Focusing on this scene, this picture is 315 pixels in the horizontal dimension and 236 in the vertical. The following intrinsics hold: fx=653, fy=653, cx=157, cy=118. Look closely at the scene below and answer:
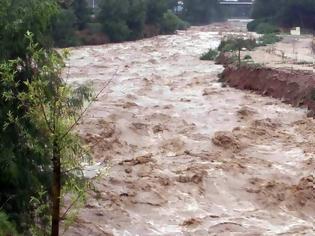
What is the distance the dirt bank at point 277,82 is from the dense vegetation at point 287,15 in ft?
110

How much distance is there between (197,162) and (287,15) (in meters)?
51.1

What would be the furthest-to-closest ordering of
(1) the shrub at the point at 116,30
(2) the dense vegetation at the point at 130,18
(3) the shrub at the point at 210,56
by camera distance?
(2) the dense vegetation at the point at 130,18
(1) the shrub at the point at 116,30
(3) the shrub at the point at 210,56

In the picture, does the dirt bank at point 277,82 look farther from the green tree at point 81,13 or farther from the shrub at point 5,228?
the green tree at point 81,13

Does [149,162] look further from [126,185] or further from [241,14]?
[241,14]

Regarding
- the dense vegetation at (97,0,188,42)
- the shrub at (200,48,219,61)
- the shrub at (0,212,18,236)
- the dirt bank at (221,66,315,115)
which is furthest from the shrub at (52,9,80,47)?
the shrub at (0,212,18,236)

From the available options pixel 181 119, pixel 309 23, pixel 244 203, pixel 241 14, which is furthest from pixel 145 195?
pixel 241 14

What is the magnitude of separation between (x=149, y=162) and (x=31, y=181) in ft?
22.0

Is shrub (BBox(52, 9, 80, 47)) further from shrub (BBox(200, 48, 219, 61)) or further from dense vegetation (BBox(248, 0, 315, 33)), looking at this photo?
dense vegetation (BBox(248, 0, 315, 33))

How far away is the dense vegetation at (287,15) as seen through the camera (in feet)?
204

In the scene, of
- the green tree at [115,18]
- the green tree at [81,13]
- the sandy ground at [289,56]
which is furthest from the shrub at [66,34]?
the sandy ground at [289,56]

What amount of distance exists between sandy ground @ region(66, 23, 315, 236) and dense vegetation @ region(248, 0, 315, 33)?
120ft

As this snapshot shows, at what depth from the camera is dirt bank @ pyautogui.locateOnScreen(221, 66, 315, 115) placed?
22859mm

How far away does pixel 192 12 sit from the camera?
298 feet

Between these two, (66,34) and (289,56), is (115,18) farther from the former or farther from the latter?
(289,56)
